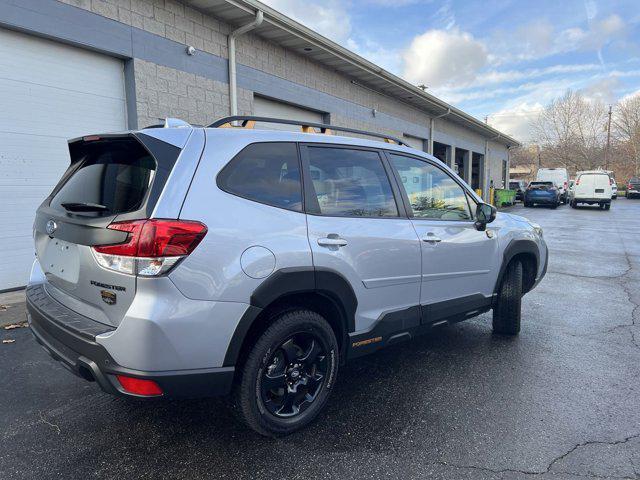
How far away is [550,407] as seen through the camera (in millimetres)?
3020

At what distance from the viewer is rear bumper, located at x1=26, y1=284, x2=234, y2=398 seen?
6.89 ft

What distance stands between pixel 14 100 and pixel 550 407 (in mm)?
7085

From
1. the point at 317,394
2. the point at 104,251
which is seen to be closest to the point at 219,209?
the point at 104,251

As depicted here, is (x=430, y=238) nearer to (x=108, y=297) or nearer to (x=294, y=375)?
(x=294, y=375)

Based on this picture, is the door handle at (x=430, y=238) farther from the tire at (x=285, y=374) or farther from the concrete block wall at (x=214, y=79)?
the concrete block wall at (x=214, y=79)

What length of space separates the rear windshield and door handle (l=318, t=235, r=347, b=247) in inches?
40.5

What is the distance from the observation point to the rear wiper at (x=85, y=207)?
7.62ft

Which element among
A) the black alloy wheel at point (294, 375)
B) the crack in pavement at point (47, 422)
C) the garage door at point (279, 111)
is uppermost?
the garage door at point (279, 111)

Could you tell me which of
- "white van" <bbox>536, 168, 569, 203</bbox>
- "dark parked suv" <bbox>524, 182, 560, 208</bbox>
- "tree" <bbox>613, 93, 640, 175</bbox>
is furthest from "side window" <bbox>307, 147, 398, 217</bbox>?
"tree" <bbox>613, 93, 640, 175</bbox>

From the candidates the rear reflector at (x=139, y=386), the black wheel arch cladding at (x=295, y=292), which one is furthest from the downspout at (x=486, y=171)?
the rear reflector at (x=139, y=386)

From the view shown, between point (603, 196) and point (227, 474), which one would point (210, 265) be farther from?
point (603, 196)

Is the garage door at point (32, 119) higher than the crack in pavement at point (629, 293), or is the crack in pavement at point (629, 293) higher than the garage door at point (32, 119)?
the garage door at point (32, 119)

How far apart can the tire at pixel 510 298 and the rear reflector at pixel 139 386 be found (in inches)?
134

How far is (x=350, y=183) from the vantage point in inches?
120
